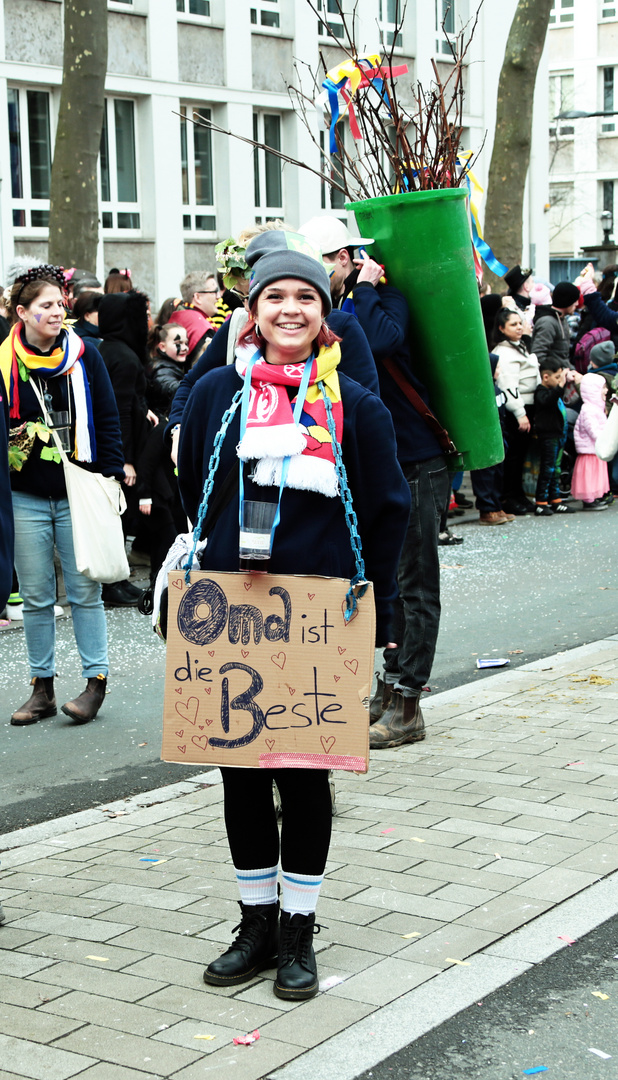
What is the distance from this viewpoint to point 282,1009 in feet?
11.4

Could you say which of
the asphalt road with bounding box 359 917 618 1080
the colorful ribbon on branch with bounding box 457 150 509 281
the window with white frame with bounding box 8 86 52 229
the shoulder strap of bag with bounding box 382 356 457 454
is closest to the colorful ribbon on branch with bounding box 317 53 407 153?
the colorful ribbon on branch with bounding box 457 150 509 281

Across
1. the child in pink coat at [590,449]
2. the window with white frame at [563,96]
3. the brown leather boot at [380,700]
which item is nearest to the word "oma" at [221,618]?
the brown leather boot at [380,700]

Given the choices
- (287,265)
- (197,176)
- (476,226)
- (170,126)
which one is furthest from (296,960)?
(197,176)

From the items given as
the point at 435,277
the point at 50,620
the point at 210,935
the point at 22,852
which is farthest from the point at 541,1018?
the point at 50,620

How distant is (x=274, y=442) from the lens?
11.3ft

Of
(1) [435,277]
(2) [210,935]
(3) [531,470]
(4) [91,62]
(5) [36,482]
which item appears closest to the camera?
(2) [210,935]

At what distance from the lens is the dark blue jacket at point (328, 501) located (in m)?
3.54

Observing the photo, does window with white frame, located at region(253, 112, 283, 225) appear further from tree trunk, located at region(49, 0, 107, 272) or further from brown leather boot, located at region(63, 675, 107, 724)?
brown leather boot, located at region(63, 675, 107, 724)

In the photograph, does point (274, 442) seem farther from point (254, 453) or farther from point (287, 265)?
point (287, 265)

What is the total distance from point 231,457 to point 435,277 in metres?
2.28

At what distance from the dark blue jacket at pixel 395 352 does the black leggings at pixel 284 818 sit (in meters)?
1.99

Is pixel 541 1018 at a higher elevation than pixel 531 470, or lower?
lower

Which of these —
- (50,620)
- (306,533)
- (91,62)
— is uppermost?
(91,62)

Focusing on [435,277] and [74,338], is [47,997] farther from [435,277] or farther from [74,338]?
[74,338]
